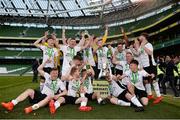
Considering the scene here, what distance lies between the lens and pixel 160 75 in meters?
17.9

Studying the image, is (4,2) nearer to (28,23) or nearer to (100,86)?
(28,23)

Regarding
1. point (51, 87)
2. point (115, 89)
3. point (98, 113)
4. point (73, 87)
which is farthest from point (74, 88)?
point (98, 113)

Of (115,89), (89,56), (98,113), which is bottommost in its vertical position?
(98,113)

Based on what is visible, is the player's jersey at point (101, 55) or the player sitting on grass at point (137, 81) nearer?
the player sitting on grass at point (137, 81)

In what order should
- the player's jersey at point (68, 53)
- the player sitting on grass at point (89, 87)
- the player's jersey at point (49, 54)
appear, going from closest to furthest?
the player sitting on grass at point (89, 87), the player's jersey at point (49, 54), the player's jersey at point (68, 53)

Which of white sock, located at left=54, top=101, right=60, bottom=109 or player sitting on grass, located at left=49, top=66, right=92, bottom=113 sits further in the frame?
player sitting on grass, located at left=49, top=66, right=92, bottom=113

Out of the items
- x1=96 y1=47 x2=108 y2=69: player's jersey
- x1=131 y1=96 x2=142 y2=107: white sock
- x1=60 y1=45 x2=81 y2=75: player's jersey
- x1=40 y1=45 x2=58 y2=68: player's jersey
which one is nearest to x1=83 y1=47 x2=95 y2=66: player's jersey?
x1=96 y1=47 x2=108 y2=69: player's jersey

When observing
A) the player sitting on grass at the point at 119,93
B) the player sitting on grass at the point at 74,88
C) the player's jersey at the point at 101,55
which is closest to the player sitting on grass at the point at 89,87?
the player sitting on grass at the point at 74,88

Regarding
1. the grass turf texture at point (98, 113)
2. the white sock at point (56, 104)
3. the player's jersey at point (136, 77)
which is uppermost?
the player's jersey at point (136, 77)

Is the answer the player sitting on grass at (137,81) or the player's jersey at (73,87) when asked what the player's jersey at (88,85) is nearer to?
the player's jersey at (73,87)

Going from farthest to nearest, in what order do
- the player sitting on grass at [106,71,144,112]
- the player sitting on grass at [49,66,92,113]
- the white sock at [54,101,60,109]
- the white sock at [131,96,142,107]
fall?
the player sitting on grass at [49,66,92,113], the player sitting on grass at [106,71,144,112], the white sock at [131,96,142,107], the white sock at [54,101,60,109]

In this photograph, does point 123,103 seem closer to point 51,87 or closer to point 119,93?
point 119,93

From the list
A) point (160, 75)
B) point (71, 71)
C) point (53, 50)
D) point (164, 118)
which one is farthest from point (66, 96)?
point (160, 75)

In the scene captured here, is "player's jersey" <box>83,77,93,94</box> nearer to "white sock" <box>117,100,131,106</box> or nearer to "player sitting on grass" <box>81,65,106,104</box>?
"player sitting on grass" <box>81,65,106,104</box>
